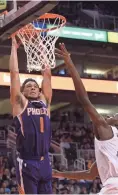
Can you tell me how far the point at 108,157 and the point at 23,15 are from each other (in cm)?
167

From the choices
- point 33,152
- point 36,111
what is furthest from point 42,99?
point 33,152

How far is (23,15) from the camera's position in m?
4.35

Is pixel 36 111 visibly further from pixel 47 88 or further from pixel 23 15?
pixel 23 15

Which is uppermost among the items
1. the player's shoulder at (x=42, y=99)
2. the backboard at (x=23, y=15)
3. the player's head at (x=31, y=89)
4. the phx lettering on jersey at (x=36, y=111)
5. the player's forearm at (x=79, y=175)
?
the backboard at (x=23, y=15)

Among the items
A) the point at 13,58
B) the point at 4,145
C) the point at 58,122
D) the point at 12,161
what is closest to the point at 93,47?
the point at 58,122

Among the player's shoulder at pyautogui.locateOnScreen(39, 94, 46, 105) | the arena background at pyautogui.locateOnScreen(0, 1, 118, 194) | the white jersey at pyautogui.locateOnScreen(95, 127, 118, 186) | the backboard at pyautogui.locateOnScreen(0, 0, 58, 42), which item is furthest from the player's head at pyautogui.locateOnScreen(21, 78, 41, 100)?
the arena background at pyautogui.locateOnScreen(0, 1, 118, 194)

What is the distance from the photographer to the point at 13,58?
186 inches

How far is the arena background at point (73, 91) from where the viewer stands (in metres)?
12.8

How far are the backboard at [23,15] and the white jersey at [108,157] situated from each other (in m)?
1.29

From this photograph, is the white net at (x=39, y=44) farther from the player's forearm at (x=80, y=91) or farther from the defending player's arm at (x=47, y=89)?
the player's forearm at (x=80, y=91)

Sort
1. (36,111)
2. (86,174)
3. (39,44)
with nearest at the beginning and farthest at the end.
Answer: (86,174), (36,111), (39,44)

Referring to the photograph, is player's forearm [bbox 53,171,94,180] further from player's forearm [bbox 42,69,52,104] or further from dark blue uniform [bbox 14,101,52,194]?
player's forearm [bbox 42,69,52,104]

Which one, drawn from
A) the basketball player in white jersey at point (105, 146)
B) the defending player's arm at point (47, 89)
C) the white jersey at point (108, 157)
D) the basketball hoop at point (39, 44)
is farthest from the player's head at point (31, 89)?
the white jersey at point (108, 157)

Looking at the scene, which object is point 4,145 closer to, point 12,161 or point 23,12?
point 12,161
